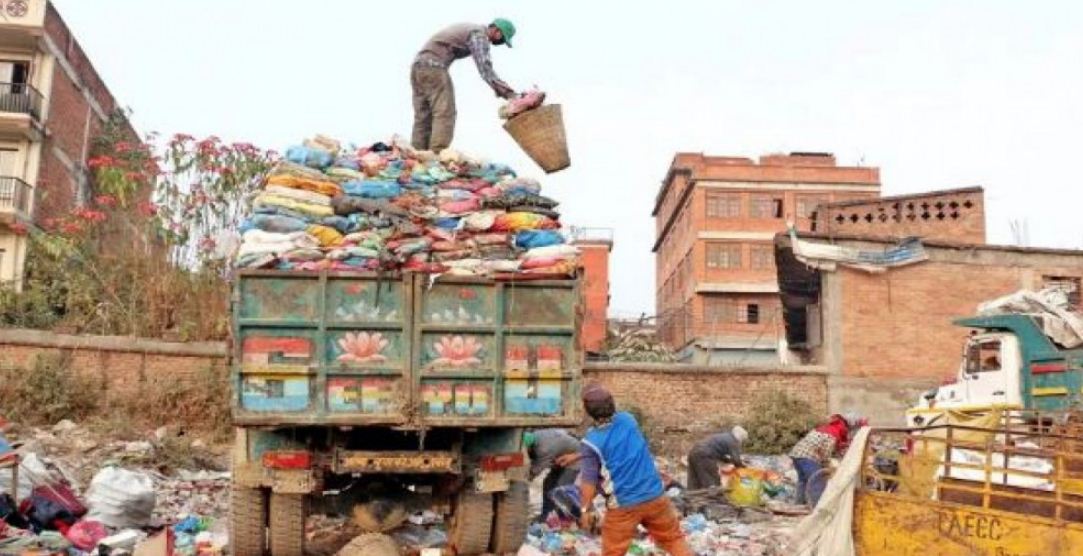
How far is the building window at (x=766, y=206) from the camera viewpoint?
3922 centimetres

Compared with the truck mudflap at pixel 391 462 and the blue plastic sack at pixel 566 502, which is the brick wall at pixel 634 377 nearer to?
the blue plastic sack at pixel 566 502

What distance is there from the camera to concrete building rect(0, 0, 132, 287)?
23.5 meters

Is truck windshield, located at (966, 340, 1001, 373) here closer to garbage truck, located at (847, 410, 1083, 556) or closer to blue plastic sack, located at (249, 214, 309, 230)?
garbage truck, located at (847, 410, 1083, 556)

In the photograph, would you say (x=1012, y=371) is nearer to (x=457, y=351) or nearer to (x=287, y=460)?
(x=457, y=351)

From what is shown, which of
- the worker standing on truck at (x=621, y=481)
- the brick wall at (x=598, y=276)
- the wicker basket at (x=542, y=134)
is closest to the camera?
the worker standing on truck at (x=621, y=481)

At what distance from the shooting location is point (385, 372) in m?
5.55

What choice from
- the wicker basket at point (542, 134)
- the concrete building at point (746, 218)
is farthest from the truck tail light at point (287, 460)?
the concrete building at point (746, 218)

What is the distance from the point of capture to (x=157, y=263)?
51.7 ft

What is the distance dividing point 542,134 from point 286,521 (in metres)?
3.20

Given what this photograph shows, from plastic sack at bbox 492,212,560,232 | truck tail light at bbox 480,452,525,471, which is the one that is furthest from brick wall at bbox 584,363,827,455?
plastic sack at bbox 492,212,560,232

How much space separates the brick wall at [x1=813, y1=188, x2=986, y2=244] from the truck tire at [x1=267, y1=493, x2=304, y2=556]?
56.1ft

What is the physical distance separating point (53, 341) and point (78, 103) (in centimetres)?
1493

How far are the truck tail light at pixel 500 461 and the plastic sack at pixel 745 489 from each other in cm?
371


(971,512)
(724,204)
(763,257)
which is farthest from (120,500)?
(763,257)
